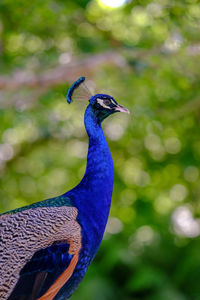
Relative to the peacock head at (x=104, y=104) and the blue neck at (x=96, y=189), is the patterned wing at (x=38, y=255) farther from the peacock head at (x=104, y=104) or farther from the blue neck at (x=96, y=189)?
the peacock head at (x=104, y=104)

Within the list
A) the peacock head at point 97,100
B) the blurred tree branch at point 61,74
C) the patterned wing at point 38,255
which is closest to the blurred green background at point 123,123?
the blurred tree branch at point 61,74

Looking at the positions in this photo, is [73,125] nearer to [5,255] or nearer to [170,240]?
[170,240]

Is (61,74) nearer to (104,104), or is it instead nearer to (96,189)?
(104,104)

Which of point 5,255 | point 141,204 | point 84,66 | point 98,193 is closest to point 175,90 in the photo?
point 84,66

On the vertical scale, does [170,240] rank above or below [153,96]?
below

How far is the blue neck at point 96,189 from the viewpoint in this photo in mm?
1940

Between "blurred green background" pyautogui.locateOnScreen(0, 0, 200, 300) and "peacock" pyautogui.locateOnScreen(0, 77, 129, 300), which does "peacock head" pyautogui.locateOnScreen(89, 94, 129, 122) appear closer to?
"peacock" pyautogui.locateOnScreen(0, 77, 129, 300)

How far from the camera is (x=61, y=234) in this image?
1.83m

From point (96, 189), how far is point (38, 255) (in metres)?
0.37

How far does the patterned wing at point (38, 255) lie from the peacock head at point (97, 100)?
47 centimetres

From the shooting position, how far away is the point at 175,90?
5.04 m

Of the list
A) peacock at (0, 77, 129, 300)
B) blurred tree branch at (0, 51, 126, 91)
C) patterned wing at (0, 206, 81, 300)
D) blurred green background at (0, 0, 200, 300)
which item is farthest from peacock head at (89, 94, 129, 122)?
blurred tree branch at (0, 51, 126, 91)

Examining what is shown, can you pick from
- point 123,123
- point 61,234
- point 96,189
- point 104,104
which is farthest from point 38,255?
point 123,123

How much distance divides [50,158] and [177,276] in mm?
2220
